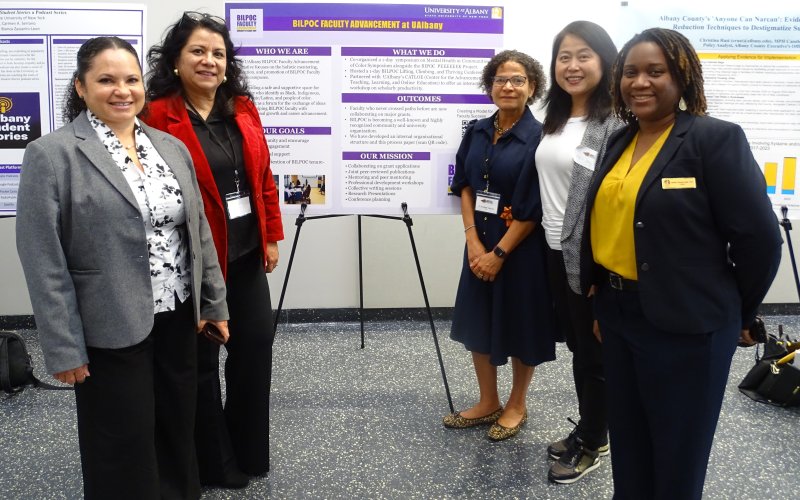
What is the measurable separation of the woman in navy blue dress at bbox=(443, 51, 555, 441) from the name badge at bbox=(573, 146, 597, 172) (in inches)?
10.7

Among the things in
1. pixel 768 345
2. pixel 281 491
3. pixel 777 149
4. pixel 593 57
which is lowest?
pixel 281 491

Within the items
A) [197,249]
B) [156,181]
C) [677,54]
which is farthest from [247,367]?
[677,54]

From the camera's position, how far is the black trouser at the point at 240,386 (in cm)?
216

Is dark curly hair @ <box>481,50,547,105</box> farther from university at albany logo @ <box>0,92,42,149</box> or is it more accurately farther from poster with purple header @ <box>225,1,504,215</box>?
university at albany logo @ <box>0,92,42,149</box>

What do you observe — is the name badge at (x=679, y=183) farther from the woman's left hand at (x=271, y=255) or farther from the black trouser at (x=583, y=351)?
the woman's left hand at (x=271, y=255)

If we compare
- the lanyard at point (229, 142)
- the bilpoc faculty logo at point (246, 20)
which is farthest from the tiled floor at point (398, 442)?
the bilpoc faculty logo at point (246, 20)

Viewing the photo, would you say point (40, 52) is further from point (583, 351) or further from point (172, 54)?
point (583, 351)

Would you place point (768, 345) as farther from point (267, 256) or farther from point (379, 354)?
point (267, 256)

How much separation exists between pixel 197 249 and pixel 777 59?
103 inches

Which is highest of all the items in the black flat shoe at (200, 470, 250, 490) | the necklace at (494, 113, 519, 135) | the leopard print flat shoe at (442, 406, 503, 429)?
the necklace at (494, 113, 519, 135)

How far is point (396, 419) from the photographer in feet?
8.98

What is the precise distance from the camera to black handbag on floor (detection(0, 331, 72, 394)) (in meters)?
2.95

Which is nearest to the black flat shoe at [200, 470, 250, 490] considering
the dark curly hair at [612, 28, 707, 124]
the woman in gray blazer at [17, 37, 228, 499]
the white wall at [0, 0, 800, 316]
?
the woman in gray blazer at [17, 37, 228, 499]

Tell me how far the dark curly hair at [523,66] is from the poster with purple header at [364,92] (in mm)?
181
